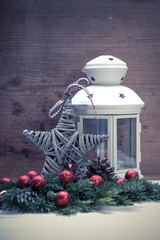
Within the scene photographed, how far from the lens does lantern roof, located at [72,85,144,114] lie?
917 mm

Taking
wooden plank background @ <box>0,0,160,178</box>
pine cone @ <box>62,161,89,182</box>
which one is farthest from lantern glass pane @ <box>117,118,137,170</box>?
wooden plank background @ <box>0,0,160,178</box>

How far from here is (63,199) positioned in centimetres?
73

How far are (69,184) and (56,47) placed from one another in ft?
1.64

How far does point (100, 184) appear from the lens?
812 millimetres

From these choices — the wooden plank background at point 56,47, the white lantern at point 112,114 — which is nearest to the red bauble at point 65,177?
the white lantern at point 112,114

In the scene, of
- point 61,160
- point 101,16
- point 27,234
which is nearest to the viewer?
point 27,234

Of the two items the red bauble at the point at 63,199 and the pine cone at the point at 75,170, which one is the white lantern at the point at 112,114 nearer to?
the pine cone at the point at 75,170

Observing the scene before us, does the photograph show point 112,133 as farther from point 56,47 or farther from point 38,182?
point 56,47

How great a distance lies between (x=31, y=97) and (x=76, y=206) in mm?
480

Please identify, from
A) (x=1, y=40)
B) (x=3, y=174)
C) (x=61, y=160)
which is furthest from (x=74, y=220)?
(x=1, y=40)

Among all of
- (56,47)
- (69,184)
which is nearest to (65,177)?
(69,184)

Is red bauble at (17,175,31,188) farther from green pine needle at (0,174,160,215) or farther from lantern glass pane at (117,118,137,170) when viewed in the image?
lantern glass pane at (117,118,137,170)

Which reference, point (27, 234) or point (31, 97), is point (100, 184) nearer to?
point (27, 234)

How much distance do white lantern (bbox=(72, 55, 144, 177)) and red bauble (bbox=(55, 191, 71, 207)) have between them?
233 mm
